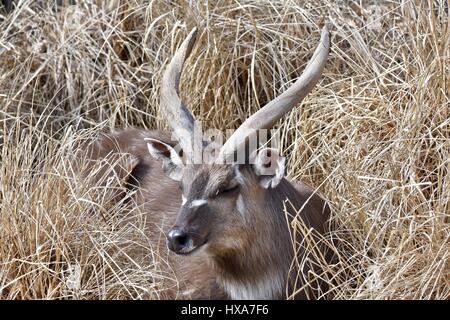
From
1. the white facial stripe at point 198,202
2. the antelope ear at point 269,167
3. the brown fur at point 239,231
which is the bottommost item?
the brown fur at point 239,231

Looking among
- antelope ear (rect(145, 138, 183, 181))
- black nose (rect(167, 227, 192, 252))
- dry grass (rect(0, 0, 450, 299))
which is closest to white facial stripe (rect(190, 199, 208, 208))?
black nose (rect(167, 227, 192, 252))

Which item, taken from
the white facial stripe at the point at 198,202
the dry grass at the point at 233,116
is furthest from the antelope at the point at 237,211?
the dry grass at the point at 233,116

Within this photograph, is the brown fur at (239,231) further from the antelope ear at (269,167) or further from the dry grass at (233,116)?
the dry grass at (233,116)

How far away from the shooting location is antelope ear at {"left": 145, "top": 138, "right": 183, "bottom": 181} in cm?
541

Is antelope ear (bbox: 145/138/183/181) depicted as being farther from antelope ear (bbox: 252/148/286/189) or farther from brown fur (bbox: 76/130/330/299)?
antelope ear (bbox: 252/148/286/189)

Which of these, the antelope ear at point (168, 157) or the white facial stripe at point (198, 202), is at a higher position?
the antelope ear at point (168, 157)

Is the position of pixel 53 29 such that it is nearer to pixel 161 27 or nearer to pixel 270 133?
pixel 161 27

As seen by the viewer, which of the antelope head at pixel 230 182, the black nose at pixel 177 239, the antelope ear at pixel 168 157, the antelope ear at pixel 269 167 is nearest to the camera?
the black nose at pixel 177 239

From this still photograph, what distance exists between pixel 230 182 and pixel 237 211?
0.15 m

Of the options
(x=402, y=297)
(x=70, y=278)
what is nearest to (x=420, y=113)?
(x=402, y=297)

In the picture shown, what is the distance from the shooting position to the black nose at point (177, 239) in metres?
4.96

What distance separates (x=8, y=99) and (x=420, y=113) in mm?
2568

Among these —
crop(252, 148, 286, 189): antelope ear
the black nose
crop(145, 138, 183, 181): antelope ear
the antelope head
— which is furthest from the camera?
crop(145, 138, 183, 181): antelope ear

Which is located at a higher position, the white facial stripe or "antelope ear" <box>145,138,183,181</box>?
"antelope ear" <box>145,138,183,181</box>
